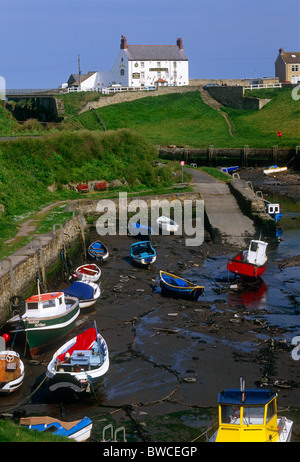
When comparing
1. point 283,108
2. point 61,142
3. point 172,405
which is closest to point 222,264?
point 172,405

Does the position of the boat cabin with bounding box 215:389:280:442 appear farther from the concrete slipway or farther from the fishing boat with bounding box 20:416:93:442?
the concrete slipway

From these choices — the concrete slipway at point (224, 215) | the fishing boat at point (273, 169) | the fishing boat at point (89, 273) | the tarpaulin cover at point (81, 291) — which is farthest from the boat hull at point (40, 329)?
the fishing boat at point (273, 169)

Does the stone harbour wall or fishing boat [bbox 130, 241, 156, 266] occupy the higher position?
the stone harbour wall

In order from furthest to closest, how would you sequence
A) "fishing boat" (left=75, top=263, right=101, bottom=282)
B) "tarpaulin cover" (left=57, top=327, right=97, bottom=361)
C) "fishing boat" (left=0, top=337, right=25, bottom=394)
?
"fishing boat" (left=75, top=263, right=101, bottom=282), "tarpaulin cover" (left=57, top=327, right=97, bottom=361), "fishing boat" (left=0, top=337, right=25, bottom=394)

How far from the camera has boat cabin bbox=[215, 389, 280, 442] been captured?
556 inches

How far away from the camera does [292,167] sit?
6812 cm

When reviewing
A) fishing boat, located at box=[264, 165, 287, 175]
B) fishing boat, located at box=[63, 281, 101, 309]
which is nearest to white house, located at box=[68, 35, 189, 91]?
fishing boat, located at box=[264, 165, 287, 175]

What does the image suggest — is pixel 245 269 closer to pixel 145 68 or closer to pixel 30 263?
pixel 30 263

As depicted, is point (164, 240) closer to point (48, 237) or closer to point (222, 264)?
point (222, 264)

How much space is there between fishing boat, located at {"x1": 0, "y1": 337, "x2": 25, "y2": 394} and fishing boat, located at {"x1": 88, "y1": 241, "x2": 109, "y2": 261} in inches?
559

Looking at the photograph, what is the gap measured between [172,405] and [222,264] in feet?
54.0

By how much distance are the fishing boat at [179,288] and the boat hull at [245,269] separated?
343 cm

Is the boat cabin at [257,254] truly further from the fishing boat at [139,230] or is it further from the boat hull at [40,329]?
the boat hull at [40,329]

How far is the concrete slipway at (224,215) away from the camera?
126 ft
